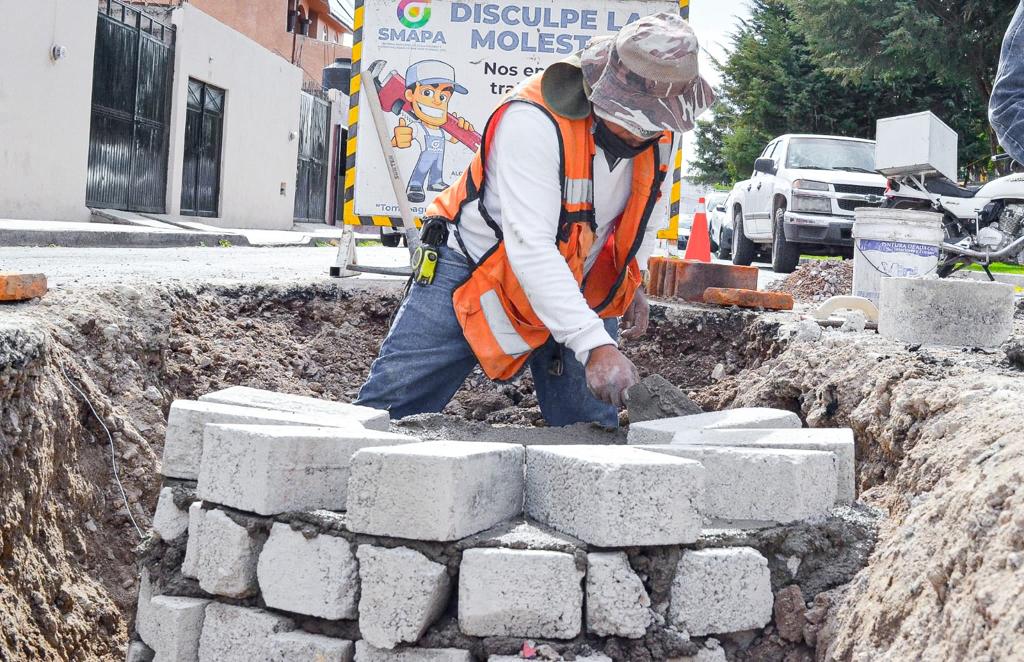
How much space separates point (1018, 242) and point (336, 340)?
5040mm

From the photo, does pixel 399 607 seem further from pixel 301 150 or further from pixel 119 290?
pixel 301 150

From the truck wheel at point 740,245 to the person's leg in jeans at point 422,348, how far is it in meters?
10.1

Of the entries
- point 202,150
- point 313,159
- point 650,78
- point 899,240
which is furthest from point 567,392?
point 313,159

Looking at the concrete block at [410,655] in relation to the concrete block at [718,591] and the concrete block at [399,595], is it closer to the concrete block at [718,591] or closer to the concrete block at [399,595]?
the concrete block at [399,595]

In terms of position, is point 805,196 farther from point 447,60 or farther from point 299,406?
point 299,406

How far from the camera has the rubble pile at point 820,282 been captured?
344 inches

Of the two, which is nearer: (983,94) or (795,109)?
(983,94)

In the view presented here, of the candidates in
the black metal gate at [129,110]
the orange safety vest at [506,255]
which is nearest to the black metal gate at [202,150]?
the black metal gate at [129,110]

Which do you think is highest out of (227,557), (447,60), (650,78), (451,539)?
(447,60)

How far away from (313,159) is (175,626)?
78.4 ft

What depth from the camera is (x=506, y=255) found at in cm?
348

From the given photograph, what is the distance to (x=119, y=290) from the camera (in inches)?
183

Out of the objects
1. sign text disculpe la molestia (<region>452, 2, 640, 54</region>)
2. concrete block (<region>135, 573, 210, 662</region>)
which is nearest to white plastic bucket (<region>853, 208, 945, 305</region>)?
sign text disculpe la molestia (<region>452, 2, 640, 54</region>)

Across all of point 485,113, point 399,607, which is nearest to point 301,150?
point 485,113
